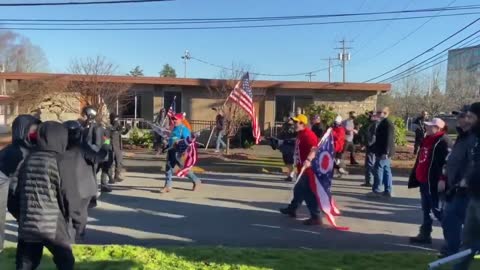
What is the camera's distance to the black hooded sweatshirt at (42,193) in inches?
177

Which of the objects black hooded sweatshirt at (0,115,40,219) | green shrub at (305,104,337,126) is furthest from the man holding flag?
green shrub at (305,104,337,126)

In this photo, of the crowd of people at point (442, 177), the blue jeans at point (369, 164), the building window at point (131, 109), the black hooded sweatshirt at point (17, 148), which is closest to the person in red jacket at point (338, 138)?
the blue jeans at point (369, 164)

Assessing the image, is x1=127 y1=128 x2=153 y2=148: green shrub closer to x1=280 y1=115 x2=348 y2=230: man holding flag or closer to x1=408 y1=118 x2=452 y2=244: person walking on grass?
x1=280 y1=115 x2=348 y2=230: man holding flag

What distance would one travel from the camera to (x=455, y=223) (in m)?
5.91

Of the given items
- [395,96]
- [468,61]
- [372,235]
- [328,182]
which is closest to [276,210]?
[328,182]

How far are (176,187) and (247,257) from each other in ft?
18.8

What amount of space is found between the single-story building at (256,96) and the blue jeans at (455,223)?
62.6ft

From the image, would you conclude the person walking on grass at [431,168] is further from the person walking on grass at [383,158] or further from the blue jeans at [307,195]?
the person walking on grass at [383,158]

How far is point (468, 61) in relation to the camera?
81.5 m

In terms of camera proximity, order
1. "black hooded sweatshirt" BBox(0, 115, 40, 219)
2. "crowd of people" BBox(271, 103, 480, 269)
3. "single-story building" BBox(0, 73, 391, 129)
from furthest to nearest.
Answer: "single-story building" BBox(0, 73, 391, 129) → "black hooded sweatshirt" BBox(0, 115, 40, 219) → "crowd of people" BBox(271, 103, 480, 269)

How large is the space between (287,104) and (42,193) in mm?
21634

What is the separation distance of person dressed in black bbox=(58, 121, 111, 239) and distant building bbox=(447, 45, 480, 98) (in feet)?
183

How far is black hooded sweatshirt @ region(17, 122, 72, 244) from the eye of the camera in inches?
177

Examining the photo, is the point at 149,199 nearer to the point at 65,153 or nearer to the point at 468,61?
the point at 65,153
